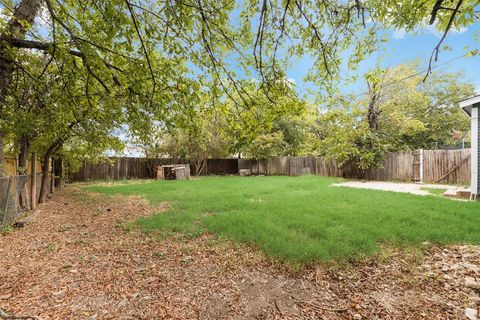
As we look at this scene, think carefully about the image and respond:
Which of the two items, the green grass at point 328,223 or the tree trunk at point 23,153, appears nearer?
the green grass at point 328,223

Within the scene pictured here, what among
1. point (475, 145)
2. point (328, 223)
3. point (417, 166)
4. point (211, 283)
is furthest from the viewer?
point (417, 166)

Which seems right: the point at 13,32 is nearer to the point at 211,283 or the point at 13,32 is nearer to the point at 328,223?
the point at 211,283

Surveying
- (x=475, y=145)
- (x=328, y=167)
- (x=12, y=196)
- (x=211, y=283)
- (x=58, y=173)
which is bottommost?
(x=211, y=283)

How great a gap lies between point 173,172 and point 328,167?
1022cm

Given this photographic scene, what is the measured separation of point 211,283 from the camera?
2.63m

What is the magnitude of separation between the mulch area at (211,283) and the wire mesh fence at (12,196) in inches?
43.2

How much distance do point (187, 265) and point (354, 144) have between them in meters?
12.2

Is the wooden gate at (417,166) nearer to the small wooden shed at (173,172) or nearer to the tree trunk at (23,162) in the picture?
the small wooden shed at (173,172)

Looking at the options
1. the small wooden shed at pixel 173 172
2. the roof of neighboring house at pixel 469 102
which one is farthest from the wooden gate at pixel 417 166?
the small wooden shed at pixel 173 172

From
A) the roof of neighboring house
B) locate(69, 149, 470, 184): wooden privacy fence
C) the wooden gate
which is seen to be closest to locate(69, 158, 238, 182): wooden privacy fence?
locate(69, 149, 470, 184): wooden privacy fence

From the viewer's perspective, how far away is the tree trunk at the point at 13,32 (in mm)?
3059

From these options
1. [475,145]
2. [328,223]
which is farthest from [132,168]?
[475,145]

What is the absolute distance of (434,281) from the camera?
2.63 metres

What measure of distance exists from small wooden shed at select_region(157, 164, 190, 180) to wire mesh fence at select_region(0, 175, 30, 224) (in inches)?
371
